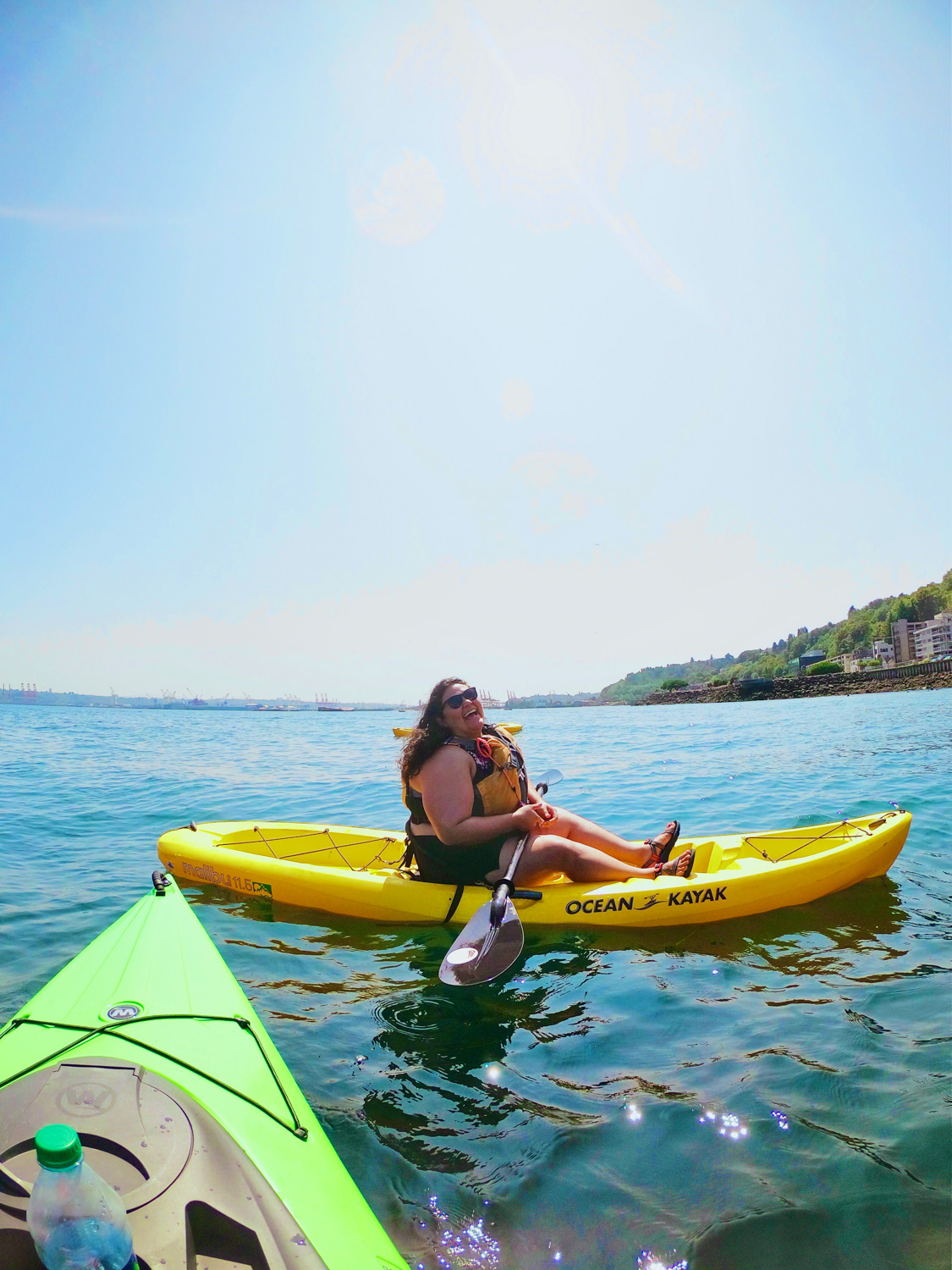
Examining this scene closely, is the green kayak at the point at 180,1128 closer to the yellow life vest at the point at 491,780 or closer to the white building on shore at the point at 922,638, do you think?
the yellow life vest at the point at 491,780

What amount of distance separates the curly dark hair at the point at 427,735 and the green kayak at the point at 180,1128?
1862 millimetres

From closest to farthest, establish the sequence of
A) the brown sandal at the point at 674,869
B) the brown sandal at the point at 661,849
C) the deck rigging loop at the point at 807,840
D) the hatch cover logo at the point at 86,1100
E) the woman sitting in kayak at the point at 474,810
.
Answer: the hatch cover logo at the point at 86,1100
the woman sitting in kayak at the point at 474,810
the brown sandal at the point at 674,869
the brown sandal at the point at 661,849
the deck rigging loop at the point at 807,840

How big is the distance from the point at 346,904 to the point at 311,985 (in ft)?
2.92

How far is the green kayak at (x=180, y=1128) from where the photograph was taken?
4.80ft

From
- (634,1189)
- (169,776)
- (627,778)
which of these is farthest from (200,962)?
(169,776)

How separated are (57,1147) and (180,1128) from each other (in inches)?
28.7

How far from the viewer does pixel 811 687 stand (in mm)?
67562

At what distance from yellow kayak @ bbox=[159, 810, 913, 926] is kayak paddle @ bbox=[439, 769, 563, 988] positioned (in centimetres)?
52

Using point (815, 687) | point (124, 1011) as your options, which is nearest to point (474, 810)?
point (124, 1011)

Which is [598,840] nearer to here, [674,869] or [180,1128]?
[674,869]

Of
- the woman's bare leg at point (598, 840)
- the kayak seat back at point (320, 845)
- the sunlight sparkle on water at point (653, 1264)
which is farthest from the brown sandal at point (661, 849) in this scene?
the sunlight sparkle on water at point (653, 1264)

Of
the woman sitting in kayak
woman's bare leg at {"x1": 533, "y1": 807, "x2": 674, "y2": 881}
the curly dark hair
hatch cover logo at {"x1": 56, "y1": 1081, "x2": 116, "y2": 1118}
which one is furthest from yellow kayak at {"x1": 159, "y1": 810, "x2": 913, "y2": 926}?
hatch cover logo at {"x1": 56, "y1": 1081, "x2": 116, "y2": 1118}

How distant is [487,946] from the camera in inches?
134

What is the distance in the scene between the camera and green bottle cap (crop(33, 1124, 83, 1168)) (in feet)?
3.67
